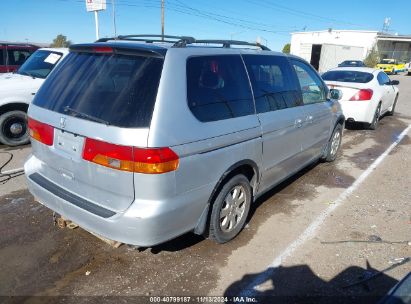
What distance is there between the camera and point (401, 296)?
1.73 metres

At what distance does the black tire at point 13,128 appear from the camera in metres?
6.53

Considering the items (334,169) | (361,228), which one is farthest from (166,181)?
(334,169)

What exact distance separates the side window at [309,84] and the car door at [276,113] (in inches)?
9.2

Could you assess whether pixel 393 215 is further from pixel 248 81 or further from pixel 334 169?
pixel 248 81

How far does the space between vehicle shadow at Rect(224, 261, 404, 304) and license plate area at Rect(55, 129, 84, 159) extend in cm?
169

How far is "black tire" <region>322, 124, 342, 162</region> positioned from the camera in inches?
237

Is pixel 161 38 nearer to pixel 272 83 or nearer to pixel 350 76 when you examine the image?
pixel 272 83

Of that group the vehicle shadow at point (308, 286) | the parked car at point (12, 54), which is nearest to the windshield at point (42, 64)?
the parked car at point (12, 54)

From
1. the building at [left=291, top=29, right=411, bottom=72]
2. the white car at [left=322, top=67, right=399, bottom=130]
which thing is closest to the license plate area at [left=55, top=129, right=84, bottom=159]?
the white car at [left=322, top=67, right=399, bottom=130]

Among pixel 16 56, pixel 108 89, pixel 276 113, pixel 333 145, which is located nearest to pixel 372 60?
pixel 333 145

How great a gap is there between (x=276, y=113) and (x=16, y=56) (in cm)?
846

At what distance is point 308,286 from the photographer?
3014mm

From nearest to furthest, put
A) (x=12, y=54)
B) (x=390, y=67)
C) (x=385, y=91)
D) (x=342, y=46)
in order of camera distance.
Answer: (x=12, y=54) → (x=385, y=91) → (x=390, y=67) → (x=342, y=46)

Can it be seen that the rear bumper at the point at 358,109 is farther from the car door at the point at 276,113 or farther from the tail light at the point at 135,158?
the tail light at the point at 135,158
